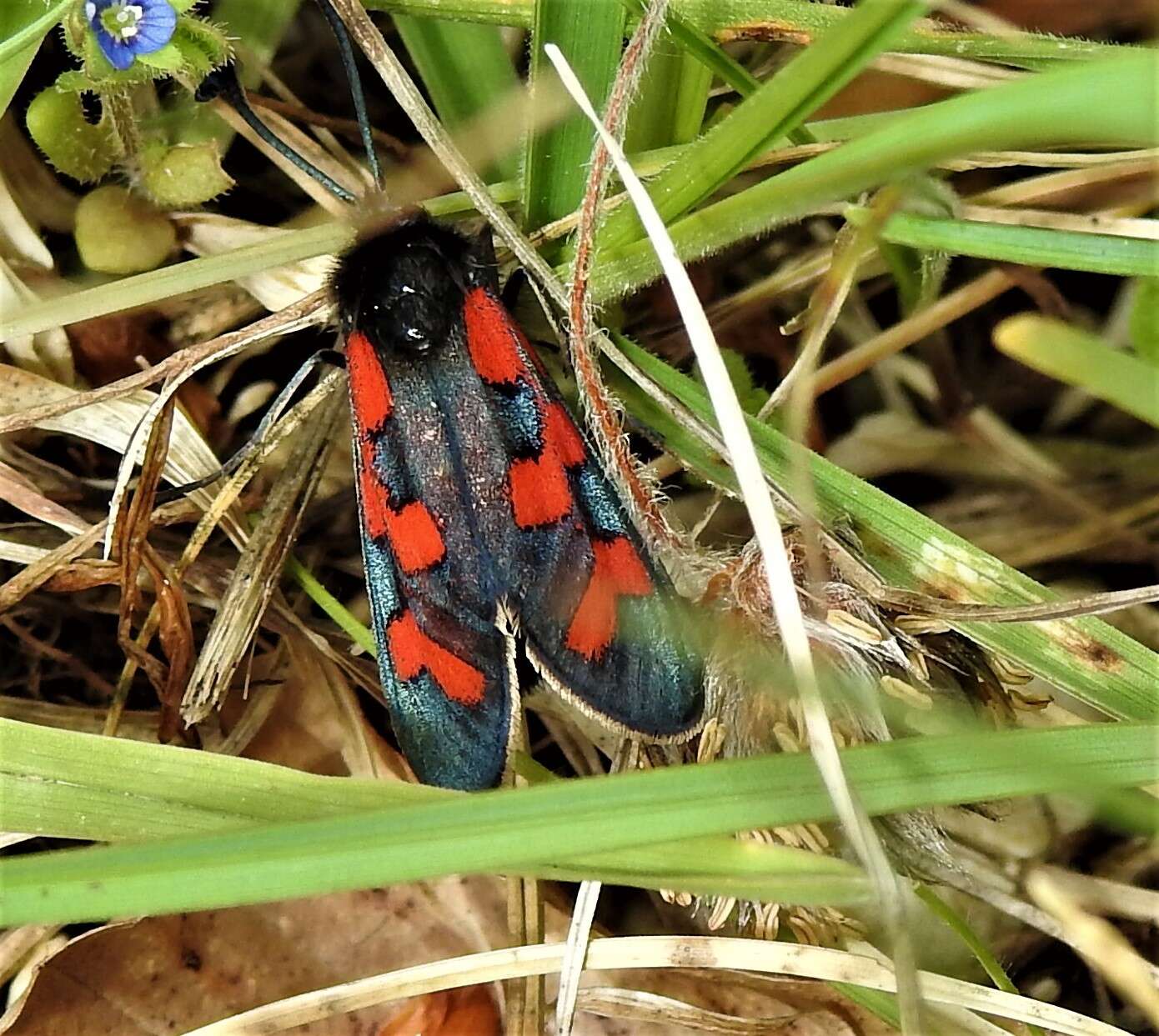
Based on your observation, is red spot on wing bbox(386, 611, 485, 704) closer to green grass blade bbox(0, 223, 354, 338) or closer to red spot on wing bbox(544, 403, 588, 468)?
red spot on wing bbox(544, 403, 588, 468)

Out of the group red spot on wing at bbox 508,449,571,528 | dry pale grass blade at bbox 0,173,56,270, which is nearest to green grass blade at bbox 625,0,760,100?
red spot on wing at bbox 508,449,571,528

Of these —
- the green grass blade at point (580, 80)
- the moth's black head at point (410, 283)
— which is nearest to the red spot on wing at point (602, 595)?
the moth's black head at point (410, 283)

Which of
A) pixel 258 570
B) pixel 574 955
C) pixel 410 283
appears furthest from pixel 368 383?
pixel 574 955

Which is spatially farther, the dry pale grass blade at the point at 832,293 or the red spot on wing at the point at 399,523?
the red spot on wing at the point at 399,523

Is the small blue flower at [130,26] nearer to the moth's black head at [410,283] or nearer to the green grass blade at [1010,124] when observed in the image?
the moth's black head at [410,283]

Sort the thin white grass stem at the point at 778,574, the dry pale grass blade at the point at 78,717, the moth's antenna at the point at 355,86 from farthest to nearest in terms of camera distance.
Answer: the dry pale grass blade at the point at 78,717 → the moth's antenna at the point at 355,86 → the thin white grass stem at the point at 778,574

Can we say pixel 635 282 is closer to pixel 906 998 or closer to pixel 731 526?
pixel 731 526
